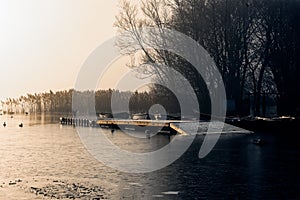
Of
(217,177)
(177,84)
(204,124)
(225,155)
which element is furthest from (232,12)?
(217,177)

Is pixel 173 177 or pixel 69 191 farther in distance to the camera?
pixel 173 177

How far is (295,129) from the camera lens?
40.1m

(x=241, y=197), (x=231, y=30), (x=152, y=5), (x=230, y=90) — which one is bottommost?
(x=241, y=197)

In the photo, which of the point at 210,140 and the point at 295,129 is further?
the point at 295,129

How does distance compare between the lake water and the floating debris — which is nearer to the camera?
the floating debris

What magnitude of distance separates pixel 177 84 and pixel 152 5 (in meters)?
8.98

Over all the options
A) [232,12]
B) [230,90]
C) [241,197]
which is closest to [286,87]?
[230,90]

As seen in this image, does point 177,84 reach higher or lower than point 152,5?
lower

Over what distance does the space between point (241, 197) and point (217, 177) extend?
3.85 m

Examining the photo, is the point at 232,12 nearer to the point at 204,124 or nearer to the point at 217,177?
the point at 204,124

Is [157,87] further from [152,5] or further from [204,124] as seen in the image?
[204,124]

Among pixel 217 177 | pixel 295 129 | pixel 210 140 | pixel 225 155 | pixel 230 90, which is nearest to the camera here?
pixel 217 177

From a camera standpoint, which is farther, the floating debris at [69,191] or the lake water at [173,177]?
the lake water at [173,177]

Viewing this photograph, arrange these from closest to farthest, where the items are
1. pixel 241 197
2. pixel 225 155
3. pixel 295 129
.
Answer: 1. pixel 241 197
2. pixel 225 155
3. pixel 295 129
